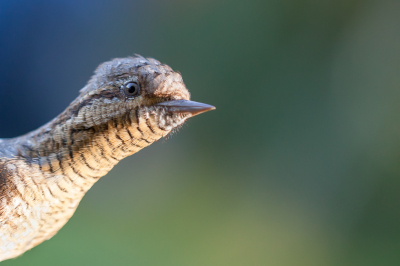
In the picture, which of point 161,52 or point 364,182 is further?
point 161,52

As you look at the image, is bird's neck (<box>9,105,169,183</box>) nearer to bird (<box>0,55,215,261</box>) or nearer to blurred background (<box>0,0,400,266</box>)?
bird (<box>0,55,215,261</box>)

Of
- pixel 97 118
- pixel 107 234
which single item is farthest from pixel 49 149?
pixel 107 234

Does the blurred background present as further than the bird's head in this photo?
Yes

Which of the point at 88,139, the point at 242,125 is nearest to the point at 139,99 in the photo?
the point at 88,139

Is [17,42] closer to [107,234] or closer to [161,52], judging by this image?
[161,52]

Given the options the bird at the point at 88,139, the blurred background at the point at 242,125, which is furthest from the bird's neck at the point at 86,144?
the blurred background at the point at 242,125

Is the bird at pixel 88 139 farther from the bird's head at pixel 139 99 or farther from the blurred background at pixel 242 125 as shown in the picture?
the blurred background at pixel 242 125

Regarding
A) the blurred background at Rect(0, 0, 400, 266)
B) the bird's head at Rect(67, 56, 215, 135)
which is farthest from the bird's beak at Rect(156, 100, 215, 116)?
the blurred background at Rect(0, 0, 400, 266)
